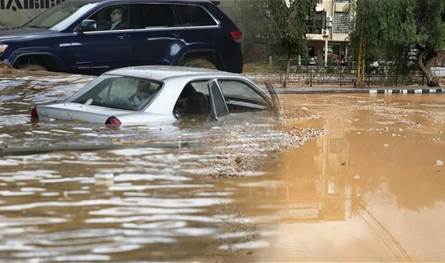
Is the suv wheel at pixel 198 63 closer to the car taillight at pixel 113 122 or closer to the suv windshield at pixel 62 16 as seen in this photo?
→ the suv windshield at pixel 62 16

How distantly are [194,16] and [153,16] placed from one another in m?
0.74

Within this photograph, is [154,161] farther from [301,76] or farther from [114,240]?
[301,76]

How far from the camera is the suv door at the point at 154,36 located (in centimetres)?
1024

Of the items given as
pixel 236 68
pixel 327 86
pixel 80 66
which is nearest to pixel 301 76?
pixel 327 86

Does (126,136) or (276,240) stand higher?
→ (126,136)

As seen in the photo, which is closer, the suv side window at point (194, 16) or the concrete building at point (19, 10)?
the suv side window at point (194, 16)

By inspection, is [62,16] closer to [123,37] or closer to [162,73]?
[123,37]

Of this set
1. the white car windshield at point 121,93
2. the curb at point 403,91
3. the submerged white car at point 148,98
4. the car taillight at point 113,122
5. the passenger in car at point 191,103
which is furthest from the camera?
the curb at point 403,91

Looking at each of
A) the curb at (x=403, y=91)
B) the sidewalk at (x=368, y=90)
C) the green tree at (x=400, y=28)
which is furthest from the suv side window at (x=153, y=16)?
the green tree at (x=400, y=28)

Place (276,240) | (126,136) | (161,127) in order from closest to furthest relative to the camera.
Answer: (276,240) < (126,136) < (161,127)

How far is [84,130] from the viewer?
650 centimetres

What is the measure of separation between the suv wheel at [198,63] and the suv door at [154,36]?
25 centimetres

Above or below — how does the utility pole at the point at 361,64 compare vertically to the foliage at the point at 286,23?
below

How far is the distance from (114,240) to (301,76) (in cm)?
2020
